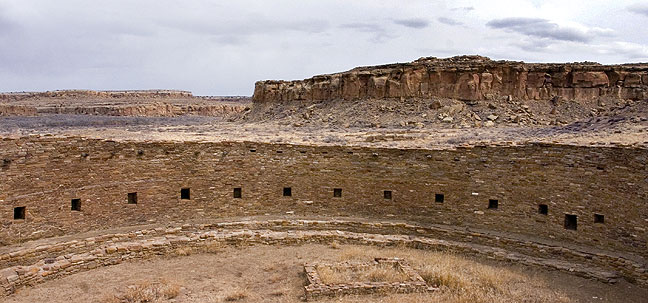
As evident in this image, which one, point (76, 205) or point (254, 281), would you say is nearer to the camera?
point (254, 281)

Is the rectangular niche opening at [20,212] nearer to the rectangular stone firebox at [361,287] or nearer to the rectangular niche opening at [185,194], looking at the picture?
the rectangular niche opening at [185,194]

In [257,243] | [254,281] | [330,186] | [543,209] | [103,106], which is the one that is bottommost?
[254,281]

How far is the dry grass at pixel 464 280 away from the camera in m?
11.5

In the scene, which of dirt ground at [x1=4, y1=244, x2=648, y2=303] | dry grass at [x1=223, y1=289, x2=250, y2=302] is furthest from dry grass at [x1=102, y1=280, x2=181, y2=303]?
dry grass at [x1=223, y1=289, x2=250, y2=302]

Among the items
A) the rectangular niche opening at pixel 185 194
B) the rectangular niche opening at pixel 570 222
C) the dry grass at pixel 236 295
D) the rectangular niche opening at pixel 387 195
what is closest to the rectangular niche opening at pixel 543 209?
the rectangular niche opening at pixel 570 222

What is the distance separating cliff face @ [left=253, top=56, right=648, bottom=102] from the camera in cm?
2784

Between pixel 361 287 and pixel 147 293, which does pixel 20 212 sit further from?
pixel 361 287

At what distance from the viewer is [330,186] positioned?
17.1m

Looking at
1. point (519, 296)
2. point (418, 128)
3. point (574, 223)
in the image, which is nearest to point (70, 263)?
point (519, 296)

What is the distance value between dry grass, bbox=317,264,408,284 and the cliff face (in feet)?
60.8

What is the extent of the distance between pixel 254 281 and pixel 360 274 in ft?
8.55

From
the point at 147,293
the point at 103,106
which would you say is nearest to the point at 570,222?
the point at 147,293

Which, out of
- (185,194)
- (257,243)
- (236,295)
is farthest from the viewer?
(185,194)

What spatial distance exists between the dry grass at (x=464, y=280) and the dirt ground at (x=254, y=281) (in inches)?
1.1
